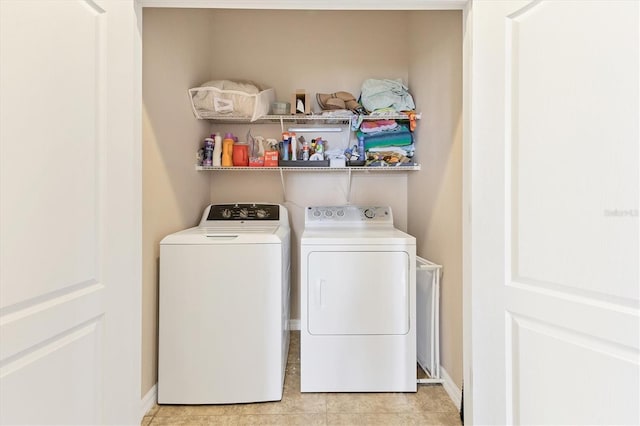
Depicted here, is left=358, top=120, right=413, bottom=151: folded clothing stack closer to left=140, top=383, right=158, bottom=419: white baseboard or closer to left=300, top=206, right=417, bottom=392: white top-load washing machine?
left=300, top=206, right=417, bottom=392: white top-load washing machine

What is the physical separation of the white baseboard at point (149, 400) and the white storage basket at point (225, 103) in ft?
5.84

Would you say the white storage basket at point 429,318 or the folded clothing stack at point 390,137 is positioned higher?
the folded clothing stack at point 390,137

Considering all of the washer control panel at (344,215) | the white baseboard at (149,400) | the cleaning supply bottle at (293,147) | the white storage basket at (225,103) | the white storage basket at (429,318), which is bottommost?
the white baseboard at (149,400)

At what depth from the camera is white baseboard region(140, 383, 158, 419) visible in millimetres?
1669

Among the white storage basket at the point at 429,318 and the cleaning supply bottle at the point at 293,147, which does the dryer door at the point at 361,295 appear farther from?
the cleaning supply bottle at the point at 293,147

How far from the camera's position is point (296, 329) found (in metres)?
2.74

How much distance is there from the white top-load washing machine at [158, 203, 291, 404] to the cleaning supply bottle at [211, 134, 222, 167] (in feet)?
2.68

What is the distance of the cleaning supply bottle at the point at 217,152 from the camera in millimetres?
2408

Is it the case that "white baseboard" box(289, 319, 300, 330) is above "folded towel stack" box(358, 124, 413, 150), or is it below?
below
